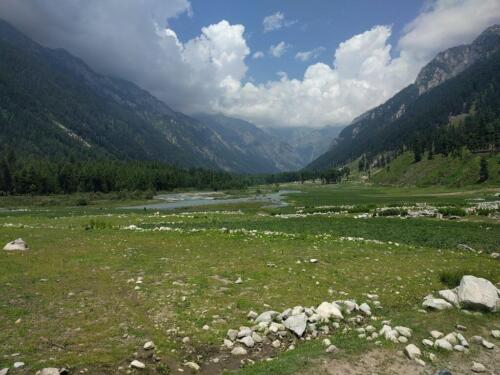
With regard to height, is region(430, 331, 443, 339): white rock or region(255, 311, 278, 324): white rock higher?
region(255, 311, 278, 324): white rock

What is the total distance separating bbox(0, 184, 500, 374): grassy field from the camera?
37.2ft

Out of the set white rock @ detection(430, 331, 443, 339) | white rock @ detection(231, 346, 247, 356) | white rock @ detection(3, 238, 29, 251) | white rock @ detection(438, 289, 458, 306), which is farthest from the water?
white rock @ detection(430, 331, 443, 339)

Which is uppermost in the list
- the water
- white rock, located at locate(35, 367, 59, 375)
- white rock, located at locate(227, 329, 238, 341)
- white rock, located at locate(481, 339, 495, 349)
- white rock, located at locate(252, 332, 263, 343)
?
white rock, located at locate(35, 367, 59, 375)

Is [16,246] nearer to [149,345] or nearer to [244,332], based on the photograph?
[149,345]

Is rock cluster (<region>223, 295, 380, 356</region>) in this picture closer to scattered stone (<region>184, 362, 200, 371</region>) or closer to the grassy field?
the grassy field

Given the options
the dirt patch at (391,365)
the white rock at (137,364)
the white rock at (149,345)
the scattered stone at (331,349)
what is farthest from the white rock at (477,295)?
the white rock at (137,364)

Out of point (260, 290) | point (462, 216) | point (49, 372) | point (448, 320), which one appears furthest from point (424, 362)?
point (462, 216)

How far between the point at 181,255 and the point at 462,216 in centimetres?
4382

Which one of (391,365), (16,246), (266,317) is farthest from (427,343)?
(16,246)

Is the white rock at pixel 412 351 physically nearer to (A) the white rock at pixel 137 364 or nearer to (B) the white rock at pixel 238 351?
(B) the white rock at pixel 238 351

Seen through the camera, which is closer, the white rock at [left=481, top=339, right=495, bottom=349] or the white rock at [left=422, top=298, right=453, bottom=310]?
the white rock at [left=481, top=339, right=495, bottom=349]

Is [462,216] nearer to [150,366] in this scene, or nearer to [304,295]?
[304,295]

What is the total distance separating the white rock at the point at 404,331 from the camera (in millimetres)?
12383

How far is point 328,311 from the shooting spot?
46.4 feet
